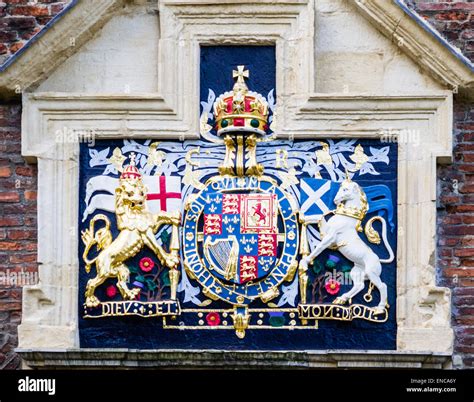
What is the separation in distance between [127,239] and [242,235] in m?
0.70

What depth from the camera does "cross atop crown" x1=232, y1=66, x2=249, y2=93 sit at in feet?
46.5

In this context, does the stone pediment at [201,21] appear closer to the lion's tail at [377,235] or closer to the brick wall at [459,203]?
the brick wall at [459,203]

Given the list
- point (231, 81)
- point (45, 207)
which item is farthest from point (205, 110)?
point (45, 207)

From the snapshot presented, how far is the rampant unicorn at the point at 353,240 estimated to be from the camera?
13938mm

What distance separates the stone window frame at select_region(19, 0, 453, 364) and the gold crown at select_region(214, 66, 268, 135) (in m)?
0.11

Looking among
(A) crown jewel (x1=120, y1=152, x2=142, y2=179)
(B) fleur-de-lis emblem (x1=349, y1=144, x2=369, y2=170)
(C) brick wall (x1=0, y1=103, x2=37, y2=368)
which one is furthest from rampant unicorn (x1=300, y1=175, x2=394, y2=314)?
(C) brick wall (x1=0, y1=103, x2=37, y2=368)

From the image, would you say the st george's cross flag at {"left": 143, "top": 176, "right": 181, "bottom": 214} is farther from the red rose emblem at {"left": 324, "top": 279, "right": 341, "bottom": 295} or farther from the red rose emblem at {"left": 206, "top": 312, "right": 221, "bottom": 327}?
the red rose emblem at {"left": 324, "top": 279, "right": 341, "bottom": 295}

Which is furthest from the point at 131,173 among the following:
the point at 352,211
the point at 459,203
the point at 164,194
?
the point at 459,203

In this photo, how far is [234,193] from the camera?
14.1 metres

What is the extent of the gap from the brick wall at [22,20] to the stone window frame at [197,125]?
387 millimetres

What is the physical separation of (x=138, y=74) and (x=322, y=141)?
1220 millimetres

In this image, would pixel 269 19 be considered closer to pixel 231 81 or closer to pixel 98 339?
pixel 231 81

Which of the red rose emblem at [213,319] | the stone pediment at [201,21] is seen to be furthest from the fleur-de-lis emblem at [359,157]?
the red rose emblem at [213,319]

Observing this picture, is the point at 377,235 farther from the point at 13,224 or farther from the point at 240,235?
the point at 13,224
